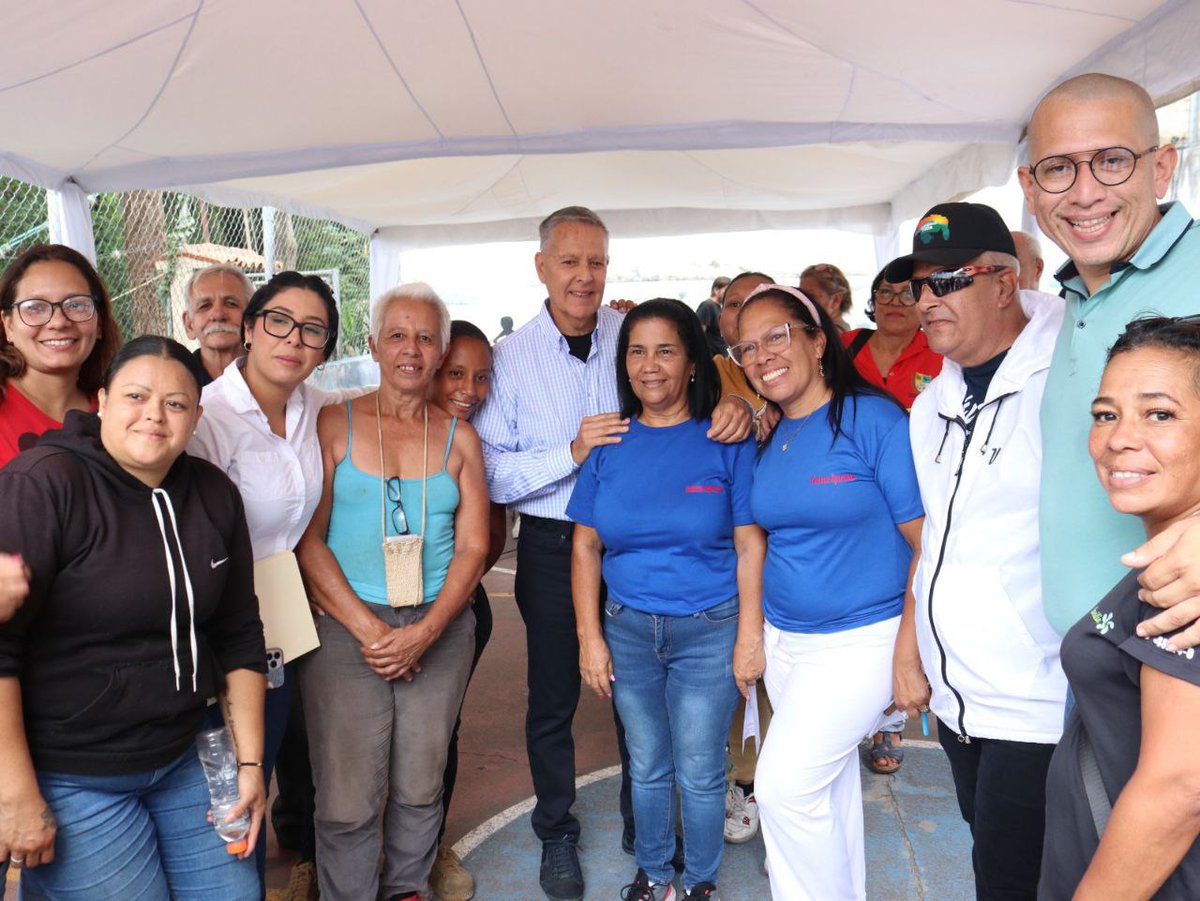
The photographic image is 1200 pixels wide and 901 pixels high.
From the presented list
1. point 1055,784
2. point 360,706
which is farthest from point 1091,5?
point 360,706

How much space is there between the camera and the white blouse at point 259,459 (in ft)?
8.00

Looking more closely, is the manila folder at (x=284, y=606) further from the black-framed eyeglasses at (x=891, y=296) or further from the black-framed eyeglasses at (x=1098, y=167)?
the black-framed eyeglasses at (x=891, y=296)

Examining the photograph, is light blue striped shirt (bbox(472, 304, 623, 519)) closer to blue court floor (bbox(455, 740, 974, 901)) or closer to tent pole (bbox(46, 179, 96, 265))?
blue court floor (bbox(455, 740, 974, 901))

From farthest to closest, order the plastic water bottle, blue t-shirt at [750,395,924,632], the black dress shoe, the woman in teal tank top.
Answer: the black dress shoe
the woman in teal tank top
blue t-shirt at [750,395,924,632]
the plastic water bottle

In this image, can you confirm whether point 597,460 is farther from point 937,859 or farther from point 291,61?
point 291,61

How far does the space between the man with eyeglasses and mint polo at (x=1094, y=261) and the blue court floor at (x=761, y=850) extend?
6.31 ft

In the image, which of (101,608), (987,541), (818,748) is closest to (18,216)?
(101,608)

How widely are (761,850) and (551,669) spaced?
3.73 feet

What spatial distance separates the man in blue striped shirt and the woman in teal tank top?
34 centimetres

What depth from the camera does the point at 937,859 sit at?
10.7 feet

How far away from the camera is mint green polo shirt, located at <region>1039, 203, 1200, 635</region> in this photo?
157 cm

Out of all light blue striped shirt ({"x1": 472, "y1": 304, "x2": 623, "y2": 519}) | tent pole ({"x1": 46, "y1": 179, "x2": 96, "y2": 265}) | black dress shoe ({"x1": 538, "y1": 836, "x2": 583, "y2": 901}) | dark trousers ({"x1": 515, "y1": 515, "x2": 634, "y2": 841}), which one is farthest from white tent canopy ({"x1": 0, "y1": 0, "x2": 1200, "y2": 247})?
black dress shoe ({"x1": 538, "y1": 836, "x2": 583, "y2": 901})

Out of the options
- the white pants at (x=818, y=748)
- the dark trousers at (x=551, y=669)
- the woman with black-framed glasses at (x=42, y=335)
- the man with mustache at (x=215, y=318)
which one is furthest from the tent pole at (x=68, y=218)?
the white pants at (x=818, y=748)

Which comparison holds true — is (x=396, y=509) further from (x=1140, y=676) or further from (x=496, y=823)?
(x=1140, y=676)
